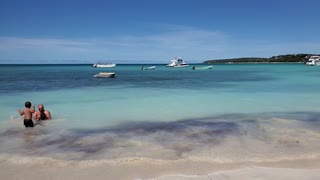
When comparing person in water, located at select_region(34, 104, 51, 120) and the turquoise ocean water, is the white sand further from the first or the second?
person in water, located at select_region(34, 104, 51, 120)

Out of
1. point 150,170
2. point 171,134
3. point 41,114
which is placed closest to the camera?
point 150,170

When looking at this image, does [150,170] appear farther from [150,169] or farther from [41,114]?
[41,114]

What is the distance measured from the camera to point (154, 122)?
459 inches

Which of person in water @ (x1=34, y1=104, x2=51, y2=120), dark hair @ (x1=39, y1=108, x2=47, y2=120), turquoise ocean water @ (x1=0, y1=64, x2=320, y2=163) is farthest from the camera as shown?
dark hair @ (x1=39, y1=108, x2=47, y2=120)

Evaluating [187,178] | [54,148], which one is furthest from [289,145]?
[54,148]

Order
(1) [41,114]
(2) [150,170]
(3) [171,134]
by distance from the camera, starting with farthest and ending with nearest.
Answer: (1) [41,114] < (3) [171,134] < (2) [150,170]

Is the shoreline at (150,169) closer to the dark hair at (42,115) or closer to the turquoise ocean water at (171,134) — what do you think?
the turquoise ocean water at (171,134)

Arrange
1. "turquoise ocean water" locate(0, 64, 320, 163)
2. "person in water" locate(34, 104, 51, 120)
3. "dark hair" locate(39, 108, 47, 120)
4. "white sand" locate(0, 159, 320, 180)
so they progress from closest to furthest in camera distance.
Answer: "white sand" locate(0, 159, 320, 180) < "turquoise ocean water" locate(0, 64, 320, 163) < "person in water" locate(34, 104, 51, 120) < "dark hair" locate(39, 108, 47, 120)

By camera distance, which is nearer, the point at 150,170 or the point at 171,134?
the point at 150,170

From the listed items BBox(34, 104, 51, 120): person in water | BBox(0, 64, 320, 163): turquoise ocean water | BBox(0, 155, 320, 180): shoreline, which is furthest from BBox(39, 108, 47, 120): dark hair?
BBox(0, 155, 320, 180): shoreline

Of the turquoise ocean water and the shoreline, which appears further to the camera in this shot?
the turquoise ocean water

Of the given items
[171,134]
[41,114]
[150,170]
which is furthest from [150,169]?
[41,114]

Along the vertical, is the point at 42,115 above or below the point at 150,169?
above

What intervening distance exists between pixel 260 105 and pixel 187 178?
1108cm
